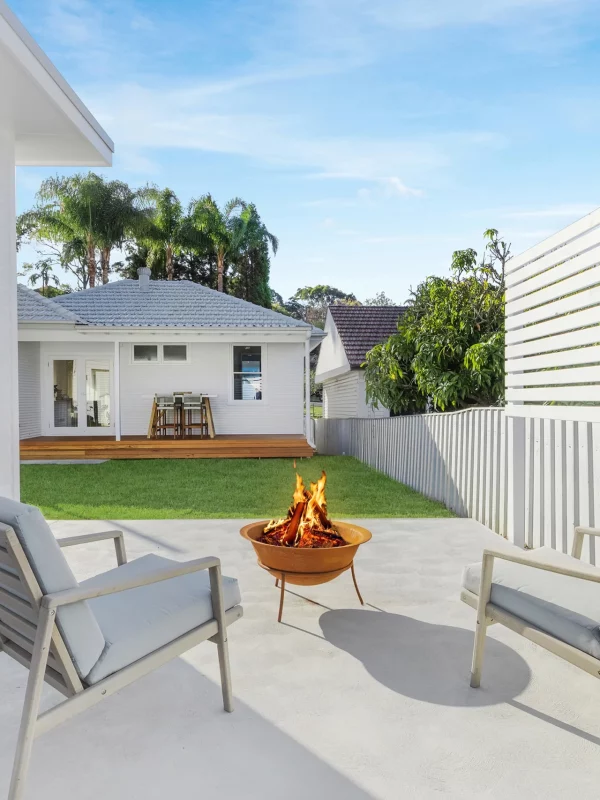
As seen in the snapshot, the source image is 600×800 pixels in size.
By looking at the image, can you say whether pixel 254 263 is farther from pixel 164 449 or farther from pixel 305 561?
pixel 305 561

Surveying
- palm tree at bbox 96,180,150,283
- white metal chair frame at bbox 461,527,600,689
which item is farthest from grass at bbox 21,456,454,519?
palm tree at bbox 96,180,150,283

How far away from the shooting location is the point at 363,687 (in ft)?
8.34

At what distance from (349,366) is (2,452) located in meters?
12.7

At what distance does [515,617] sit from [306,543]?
125cm

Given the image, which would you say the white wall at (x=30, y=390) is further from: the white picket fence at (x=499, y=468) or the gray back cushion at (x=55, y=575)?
the gray back cushion at (x=55, y=575)

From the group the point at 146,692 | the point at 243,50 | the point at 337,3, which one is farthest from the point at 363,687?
the point at 243,50

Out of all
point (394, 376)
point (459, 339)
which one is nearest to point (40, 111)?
point (459, 339)

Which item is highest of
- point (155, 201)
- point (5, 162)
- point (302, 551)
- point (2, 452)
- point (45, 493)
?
point (155, 201)

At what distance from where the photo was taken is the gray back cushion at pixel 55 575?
1741 mm

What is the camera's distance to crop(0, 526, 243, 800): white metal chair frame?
1707mm

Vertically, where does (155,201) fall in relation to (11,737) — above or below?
above

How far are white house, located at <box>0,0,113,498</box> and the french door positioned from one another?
398 inches

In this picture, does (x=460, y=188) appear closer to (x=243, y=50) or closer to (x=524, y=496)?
(x=243, y=50)

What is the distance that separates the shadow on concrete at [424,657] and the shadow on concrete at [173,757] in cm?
68
